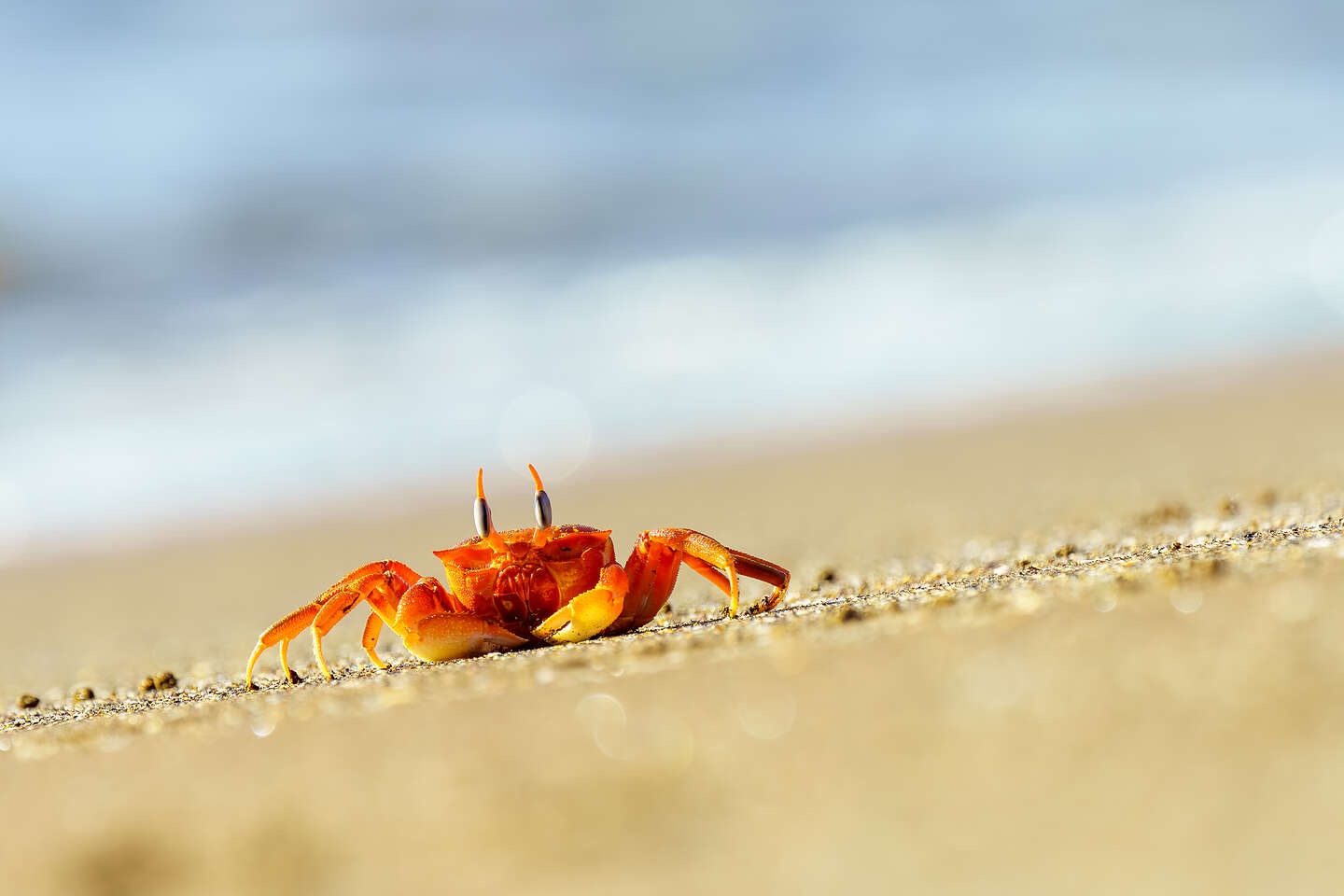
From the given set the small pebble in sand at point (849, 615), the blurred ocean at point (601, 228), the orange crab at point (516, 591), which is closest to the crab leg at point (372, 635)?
the orange crab at point (516, 591)

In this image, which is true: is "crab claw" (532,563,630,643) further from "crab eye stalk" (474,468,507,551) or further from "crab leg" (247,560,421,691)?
"crab leg" (247,560,421,691)

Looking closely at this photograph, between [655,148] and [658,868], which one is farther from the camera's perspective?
[655,148]

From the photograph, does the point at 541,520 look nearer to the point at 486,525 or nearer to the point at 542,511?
the point at 542,511

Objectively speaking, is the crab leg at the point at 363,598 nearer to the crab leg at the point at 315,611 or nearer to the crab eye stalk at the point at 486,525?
the crab leg at the point at 315,611

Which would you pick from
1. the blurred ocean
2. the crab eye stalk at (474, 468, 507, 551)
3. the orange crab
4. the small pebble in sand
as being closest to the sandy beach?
the small pebble in sand

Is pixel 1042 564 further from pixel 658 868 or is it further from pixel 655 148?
pixel 655 148

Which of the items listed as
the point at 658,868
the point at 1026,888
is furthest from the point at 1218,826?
the point at 658,868
